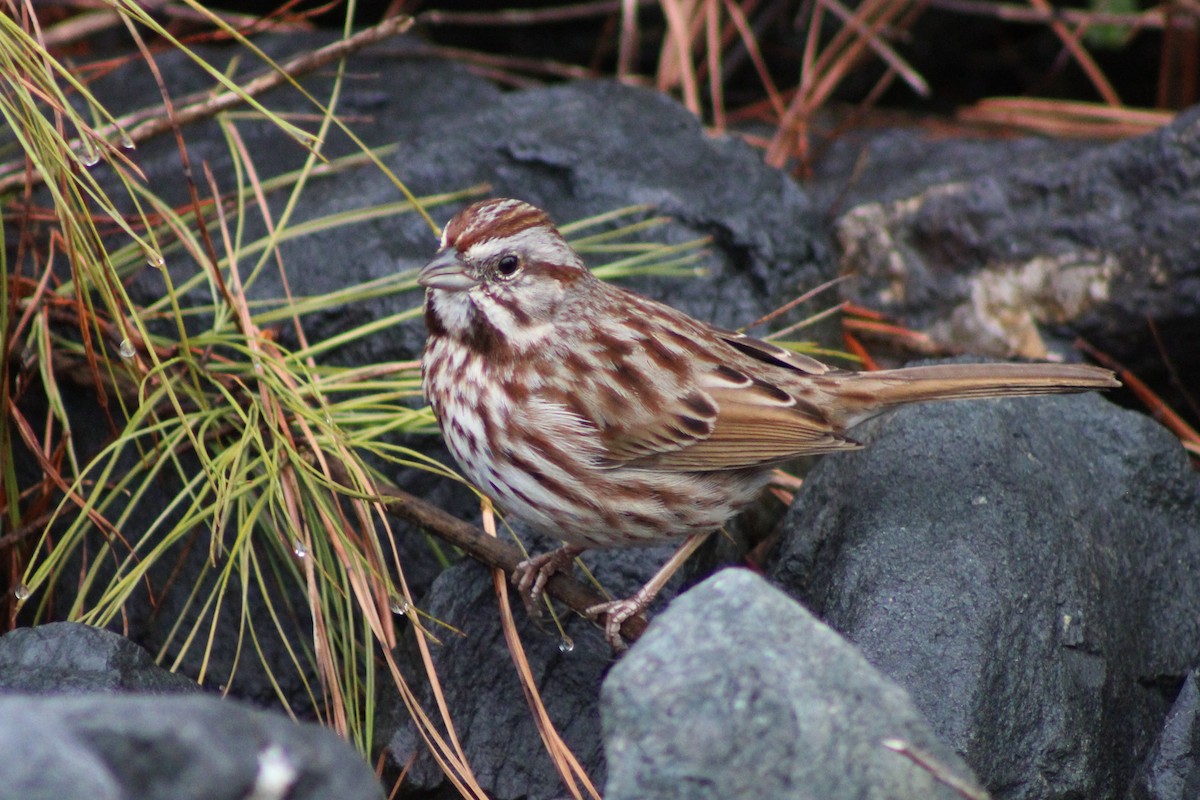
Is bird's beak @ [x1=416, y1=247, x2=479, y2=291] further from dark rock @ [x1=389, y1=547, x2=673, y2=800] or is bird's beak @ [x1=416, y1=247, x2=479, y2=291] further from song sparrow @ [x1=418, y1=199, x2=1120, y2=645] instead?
dark rock @ [x1=389, y1=547, x2=673, y2=800]

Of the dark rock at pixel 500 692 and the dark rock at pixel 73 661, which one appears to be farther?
the dark rock at pixel 500 692

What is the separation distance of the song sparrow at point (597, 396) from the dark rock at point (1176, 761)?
0.96m

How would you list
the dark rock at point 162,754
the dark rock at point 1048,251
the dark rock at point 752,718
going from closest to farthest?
the dark rock at point 162,754 < the dark rock at point 752,718 < the dark rock at point 1048,251

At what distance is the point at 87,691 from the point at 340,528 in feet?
2.79


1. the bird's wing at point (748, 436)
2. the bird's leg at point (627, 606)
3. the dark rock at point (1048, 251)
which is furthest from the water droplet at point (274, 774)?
the dark rock at point (1048, 251)

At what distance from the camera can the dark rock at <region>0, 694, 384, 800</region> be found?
A: 1.98m

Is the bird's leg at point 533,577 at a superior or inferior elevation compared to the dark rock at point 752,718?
inferior

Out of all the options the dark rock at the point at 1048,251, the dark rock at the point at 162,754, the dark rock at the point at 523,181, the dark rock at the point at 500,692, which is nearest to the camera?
the dark rock at the point at 162,754

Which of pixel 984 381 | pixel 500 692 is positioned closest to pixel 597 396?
pixel 500 692

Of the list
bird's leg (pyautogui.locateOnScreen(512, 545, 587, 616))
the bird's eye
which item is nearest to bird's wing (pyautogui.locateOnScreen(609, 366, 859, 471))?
bird's leg (pyautogui.locateOnScreen(512, 545, 587, 616))

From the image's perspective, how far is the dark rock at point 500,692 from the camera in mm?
3527

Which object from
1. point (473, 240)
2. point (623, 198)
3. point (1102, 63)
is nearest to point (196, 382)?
point (473, 240)

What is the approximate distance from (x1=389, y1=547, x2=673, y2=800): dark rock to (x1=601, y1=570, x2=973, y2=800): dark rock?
111cm

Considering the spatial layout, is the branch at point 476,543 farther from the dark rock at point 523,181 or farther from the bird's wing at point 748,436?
the dark rock at point 523,181
